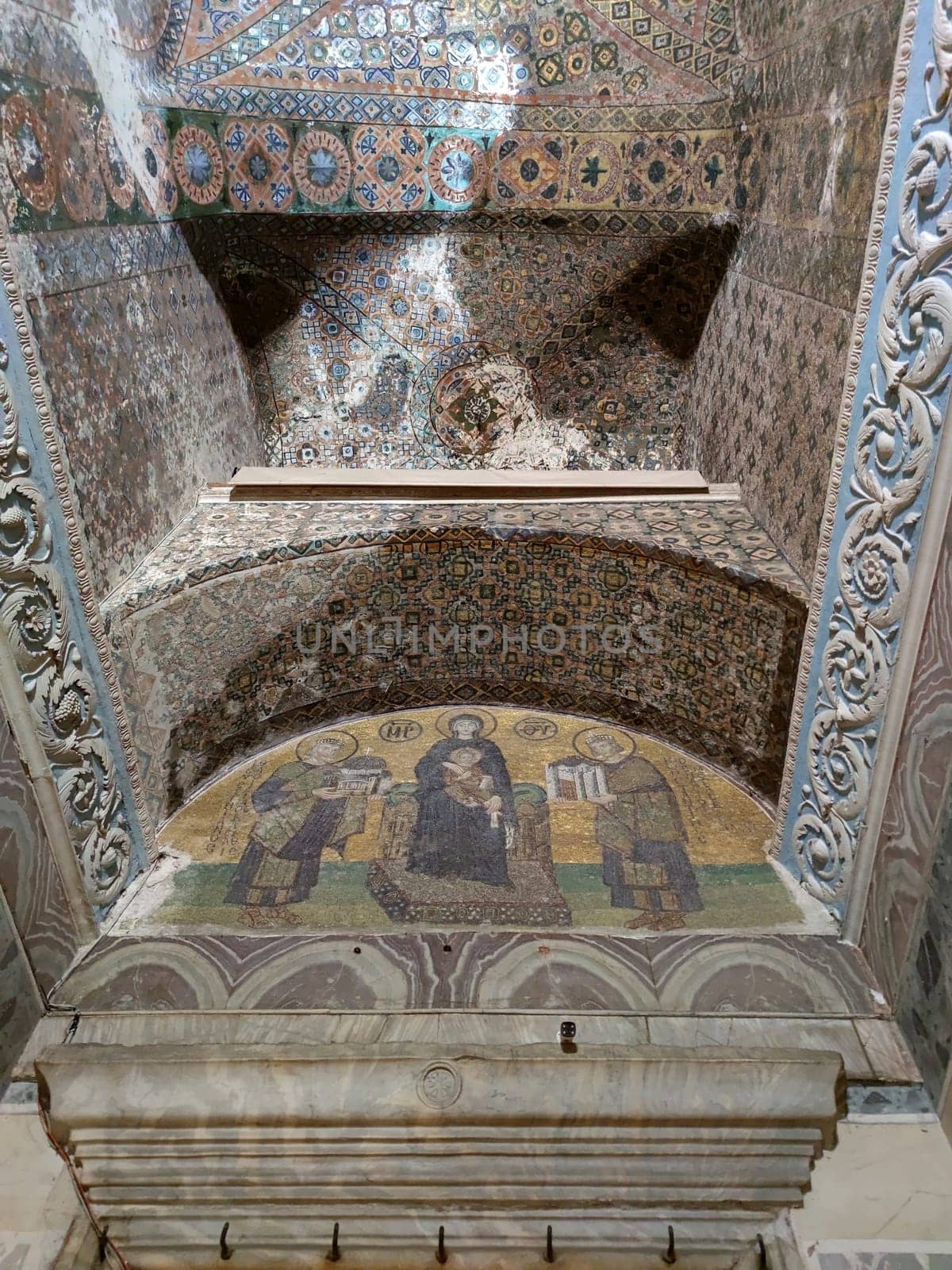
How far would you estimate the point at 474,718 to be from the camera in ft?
11.3

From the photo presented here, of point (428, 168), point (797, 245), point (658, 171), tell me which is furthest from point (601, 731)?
point (428, 168)

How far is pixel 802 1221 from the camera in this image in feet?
6.01

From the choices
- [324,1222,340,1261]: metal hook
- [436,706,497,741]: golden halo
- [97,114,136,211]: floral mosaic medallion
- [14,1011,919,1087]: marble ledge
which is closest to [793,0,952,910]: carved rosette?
[14,1011,919,1087]: marble ledge

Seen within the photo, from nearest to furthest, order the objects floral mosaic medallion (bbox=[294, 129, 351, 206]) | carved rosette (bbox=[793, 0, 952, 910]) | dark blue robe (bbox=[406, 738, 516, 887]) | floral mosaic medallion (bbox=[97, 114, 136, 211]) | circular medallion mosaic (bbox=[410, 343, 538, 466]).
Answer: carved rosette (bbox=[793, 0, 952, 910]), dark blue robe (bbox=[406, 738, 516, 887]), floral mosaic medallion (bbox=[97, 114, 136, 211]), floral mosaic medallion (bbox=[294, 129, 351, 206]), circular medallion mosaic (bbox=[410, 343, 538, 466])

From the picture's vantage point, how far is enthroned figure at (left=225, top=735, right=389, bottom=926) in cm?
260

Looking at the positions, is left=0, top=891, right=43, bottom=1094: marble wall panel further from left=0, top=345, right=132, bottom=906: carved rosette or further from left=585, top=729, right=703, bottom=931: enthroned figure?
left=585, top=729, right=703, bottom=931: enthroned figure

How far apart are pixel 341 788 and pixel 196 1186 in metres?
1.35

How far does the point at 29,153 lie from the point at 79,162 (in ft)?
0.95

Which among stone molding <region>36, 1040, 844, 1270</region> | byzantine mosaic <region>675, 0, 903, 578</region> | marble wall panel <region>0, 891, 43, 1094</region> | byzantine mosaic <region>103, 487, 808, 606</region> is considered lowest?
stone molding <region>36, 1040, 844, 1270</region>

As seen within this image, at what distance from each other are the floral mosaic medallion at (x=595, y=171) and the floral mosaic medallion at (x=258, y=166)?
1.26 meters

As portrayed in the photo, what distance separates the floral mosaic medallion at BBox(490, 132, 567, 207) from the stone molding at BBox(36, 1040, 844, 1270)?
3516 millimetres

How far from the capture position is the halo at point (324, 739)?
3248 millimetres

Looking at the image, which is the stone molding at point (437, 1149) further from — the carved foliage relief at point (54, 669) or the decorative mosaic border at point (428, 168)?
the decorative mosaic border at point (428, 168)

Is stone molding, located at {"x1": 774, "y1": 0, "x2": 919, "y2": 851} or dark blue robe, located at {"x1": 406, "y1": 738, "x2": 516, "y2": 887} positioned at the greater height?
stone molding, located at {"x1": 774, "y1": 0, "x2": 919, "y2": 851}
